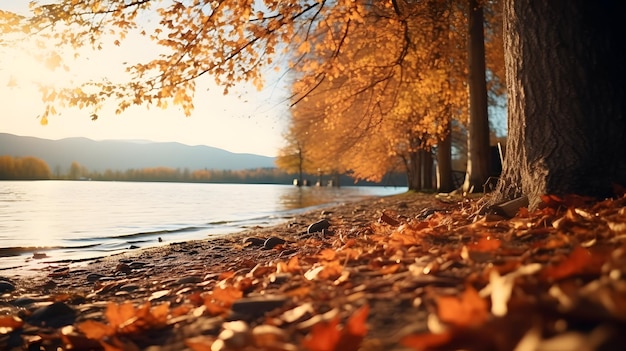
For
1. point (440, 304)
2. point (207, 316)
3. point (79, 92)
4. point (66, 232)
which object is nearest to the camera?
point (440, 304)

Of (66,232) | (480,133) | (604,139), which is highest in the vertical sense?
(480,133)

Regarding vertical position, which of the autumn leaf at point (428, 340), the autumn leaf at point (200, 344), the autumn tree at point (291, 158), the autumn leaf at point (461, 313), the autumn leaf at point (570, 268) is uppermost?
the autumn tree at point (291, 158)

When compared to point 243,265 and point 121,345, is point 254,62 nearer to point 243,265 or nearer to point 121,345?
point 243,265

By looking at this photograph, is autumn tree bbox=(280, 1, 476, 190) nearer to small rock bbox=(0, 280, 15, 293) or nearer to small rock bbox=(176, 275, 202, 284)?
small rock bbox=(176, 275, 202, 284)

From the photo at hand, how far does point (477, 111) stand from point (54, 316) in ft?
32.8

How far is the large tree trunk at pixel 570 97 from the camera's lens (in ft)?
13.5

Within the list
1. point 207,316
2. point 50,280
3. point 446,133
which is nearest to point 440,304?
point 207,316

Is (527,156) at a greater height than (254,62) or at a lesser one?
lesser

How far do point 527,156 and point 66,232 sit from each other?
9.17m

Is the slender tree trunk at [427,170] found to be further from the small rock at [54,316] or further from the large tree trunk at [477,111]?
the small rock at [54,316]

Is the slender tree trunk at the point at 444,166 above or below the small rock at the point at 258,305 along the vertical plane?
above

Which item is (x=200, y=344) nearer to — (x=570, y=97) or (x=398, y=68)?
(x=570, y=97)

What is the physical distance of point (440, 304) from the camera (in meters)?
1.24

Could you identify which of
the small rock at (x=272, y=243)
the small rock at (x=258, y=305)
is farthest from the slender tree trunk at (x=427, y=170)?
the small rock at (x=258, y=305)
